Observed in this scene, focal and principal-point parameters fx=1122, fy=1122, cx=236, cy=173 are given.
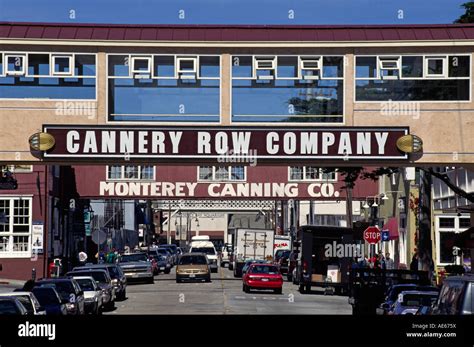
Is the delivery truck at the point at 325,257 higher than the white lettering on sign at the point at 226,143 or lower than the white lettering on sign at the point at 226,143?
lower

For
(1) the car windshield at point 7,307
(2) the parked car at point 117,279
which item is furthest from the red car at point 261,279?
(1) the car windshield at point 7,307

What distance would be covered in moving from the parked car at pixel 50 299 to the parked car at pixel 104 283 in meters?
9.57

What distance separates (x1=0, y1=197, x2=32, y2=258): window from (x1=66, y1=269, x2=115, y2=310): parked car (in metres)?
19.5

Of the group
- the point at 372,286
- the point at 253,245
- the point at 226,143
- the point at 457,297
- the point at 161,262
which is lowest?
the point at 161,262

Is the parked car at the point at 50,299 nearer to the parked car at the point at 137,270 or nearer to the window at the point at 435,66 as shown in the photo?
the window at the point at 435,66

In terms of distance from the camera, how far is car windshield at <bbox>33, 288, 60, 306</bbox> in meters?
28.4

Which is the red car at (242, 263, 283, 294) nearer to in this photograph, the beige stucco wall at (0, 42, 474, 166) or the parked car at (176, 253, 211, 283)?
the parked car at (176, 253, 211, 283)

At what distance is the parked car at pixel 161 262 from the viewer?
7850 centimetres

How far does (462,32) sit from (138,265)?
103 ft

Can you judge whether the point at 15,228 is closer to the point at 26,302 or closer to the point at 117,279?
the point at 117,279

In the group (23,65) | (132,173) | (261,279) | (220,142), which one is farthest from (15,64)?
(132,173)

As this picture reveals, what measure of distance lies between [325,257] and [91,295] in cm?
1962

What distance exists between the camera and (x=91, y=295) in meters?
35.9

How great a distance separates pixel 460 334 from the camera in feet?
55.0
